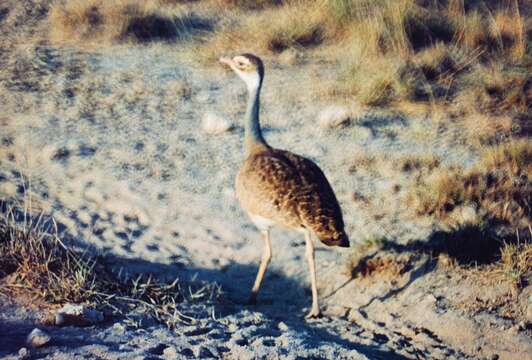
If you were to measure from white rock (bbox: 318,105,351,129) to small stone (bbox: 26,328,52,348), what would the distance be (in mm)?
3921

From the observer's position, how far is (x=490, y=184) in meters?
6.21

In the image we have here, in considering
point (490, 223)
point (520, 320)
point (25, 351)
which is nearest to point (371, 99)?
point (490, 223)

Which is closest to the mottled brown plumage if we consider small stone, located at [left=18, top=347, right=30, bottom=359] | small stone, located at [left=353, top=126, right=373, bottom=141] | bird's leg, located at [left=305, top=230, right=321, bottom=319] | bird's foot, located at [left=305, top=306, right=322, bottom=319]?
bird's leg, located at [left=305, top=230, right=321, bottom=319]

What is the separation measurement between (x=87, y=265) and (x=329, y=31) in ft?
16.2

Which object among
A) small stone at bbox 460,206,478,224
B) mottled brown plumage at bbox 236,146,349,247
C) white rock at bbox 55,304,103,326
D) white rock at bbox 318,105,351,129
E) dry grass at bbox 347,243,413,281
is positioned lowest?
white rock at bbox 318,105,351,129

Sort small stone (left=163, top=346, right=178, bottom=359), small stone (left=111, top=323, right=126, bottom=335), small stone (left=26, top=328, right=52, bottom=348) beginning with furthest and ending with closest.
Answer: small stone (left=111, top=323, right=126, bottom=335) < small stone (left=163, top=346, right=178, bottom=359) < small stone (left=26, top=328, right=52, bottom=348)

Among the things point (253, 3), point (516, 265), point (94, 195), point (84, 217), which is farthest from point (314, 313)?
point (253, 3)

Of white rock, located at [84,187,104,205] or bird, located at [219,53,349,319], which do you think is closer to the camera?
bird, located at [219,53,349,319]

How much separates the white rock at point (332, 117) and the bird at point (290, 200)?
201 cm

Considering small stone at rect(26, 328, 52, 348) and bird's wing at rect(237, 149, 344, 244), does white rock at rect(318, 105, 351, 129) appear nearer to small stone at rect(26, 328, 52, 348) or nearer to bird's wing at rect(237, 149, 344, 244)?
bird's wing at rect(237, 149, 344, 244)

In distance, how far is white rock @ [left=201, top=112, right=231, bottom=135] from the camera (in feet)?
22.8

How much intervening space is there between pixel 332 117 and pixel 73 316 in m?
3.70

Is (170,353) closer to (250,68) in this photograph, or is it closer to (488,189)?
(250,68)

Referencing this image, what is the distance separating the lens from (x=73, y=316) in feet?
12.9
